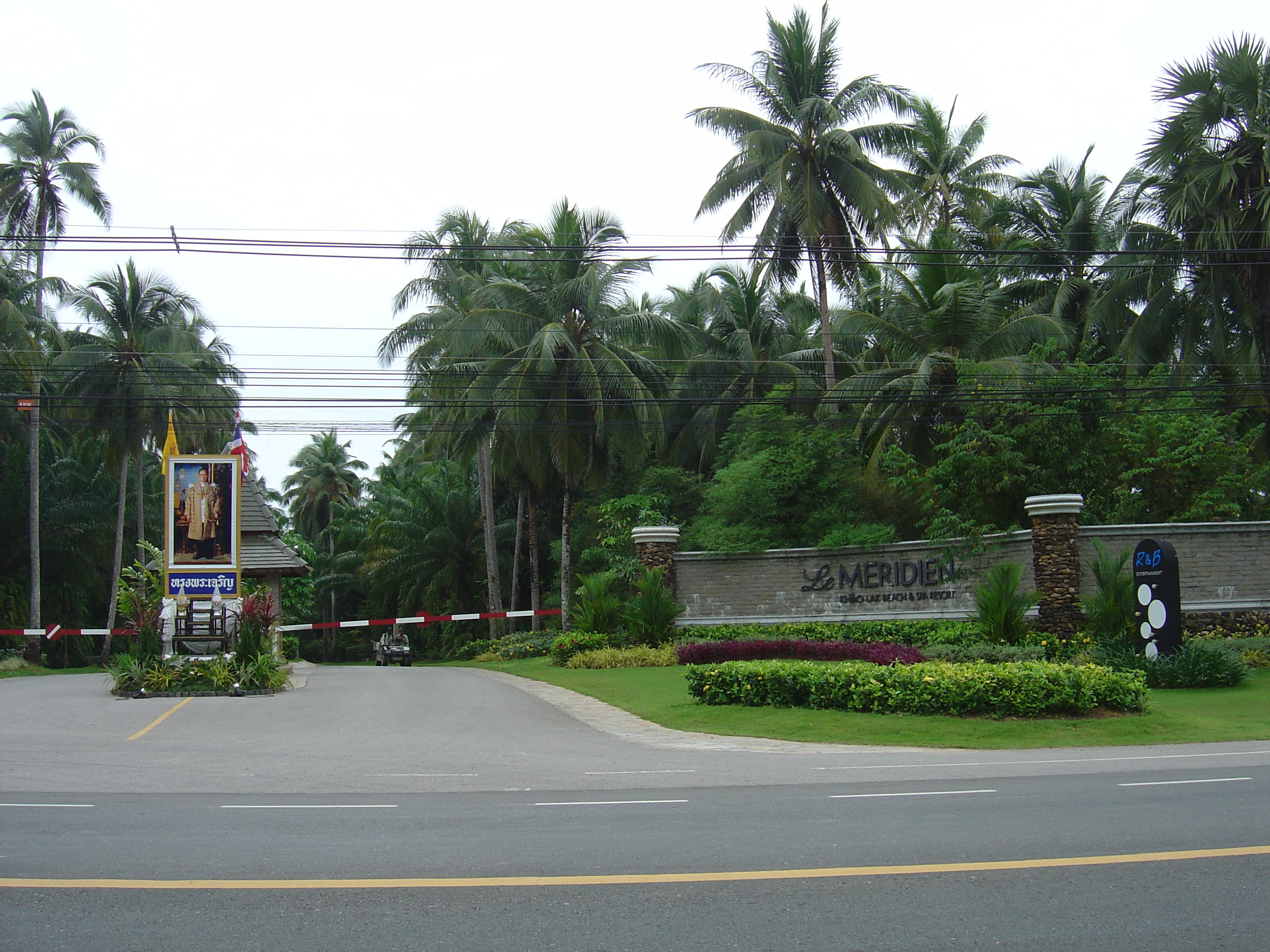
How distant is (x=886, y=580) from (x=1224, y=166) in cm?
1253

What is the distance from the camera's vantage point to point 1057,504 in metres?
21.8

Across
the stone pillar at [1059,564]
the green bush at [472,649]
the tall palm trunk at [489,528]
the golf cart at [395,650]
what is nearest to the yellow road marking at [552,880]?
the stone pillar at [1059,564]

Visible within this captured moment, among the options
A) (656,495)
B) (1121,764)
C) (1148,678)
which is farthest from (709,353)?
(1121,764)

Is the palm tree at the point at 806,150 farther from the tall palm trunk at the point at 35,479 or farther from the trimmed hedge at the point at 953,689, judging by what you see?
the tall palm trunk at the point at 35,479

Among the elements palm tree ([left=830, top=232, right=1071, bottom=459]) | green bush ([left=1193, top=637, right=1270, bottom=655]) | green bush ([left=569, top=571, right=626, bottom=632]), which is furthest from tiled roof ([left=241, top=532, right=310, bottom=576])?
green bush ([left=1193, top=637, right=1270, bottom=655])

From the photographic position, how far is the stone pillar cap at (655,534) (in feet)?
92.4

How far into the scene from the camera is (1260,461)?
102 ft

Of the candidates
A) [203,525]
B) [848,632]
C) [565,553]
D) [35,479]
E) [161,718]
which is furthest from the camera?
[35,479]

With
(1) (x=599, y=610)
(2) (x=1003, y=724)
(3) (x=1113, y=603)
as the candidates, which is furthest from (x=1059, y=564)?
(1) (x=599, y=610)

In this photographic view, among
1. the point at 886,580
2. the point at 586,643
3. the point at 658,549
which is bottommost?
the point at 586,643

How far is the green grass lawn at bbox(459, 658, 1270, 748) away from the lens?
13859mm

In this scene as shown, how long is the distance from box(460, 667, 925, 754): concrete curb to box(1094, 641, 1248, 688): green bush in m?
6.89

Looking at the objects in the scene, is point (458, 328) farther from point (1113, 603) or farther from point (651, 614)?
point (1113, 603)

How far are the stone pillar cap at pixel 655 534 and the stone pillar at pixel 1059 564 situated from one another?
9446 mm
